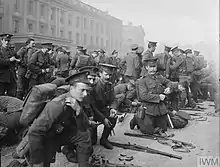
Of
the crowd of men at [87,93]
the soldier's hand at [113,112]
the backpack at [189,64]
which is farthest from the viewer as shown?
the backpack at [189,64]

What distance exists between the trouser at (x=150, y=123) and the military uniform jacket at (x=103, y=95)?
0.69 m

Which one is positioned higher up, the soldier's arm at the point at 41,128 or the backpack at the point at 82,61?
the backpack at the point at 82,61

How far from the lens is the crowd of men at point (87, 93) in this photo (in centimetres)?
186

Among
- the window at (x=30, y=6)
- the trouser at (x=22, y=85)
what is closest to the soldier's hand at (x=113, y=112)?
the window at (x=30, y=6)

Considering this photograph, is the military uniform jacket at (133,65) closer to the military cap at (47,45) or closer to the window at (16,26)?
the military cap at (47,45)

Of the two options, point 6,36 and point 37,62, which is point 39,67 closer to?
point 37,62

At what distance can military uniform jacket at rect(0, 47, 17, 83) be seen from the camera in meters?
3.74

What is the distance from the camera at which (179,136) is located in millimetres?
3359

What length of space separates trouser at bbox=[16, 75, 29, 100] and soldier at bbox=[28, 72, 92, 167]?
2662 mm

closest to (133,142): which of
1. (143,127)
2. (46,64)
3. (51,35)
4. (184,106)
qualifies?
(143,127)

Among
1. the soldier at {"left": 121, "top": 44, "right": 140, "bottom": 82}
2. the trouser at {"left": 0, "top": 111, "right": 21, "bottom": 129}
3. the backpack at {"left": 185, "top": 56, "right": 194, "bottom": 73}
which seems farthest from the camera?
the backpack at {"left": 185, "top": 56, "right": 194, "bottom": 73}

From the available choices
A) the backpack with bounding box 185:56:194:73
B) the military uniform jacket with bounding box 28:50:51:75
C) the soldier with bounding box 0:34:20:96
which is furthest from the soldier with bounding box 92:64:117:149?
the backpack with bounding box 185:56:194:73

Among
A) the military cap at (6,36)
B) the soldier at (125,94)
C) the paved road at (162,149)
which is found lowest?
the paved road at (162,149)

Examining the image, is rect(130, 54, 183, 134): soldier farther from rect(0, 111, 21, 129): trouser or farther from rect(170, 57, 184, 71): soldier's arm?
rect(170, 57, 184, 71): soldier's arm
